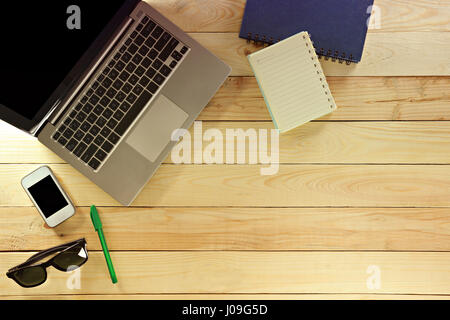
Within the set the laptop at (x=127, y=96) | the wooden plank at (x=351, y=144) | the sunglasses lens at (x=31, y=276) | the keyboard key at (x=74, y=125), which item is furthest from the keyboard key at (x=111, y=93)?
the sunglasses lens at (x=31, y=276)

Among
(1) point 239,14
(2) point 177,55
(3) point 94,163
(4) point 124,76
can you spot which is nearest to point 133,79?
(4) point 124,76

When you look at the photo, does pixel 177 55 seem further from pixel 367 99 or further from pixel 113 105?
pixel 367 99

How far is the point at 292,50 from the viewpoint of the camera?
0.84m

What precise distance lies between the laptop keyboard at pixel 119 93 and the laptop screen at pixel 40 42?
0.31ft

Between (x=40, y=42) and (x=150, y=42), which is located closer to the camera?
(x=40, y=42)

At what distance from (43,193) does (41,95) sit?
30cm

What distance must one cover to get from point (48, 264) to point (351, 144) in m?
0.85

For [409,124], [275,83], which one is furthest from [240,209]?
[409,124]

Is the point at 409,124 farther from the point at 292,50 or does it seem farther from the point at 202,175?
the point at 202,175

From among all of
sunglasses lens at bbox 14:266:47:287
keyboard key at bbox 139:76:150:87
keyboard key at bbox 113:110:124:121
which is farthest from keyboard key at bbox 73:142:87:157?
sunglasses lens at bbox 14:266:47:287

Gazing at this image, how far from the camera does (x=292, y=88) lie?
0.86 m

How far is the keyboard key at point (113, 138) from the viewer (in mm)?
833

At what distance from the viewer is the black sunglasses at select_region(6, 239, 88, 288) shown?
852mm

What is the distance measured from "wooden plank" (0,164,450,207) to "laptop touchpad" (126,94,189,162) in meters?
0.08
